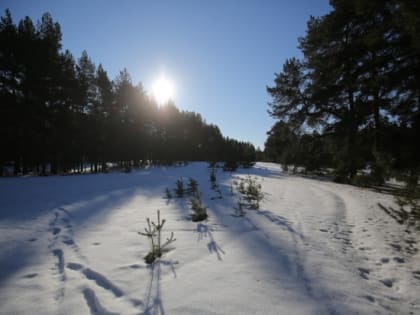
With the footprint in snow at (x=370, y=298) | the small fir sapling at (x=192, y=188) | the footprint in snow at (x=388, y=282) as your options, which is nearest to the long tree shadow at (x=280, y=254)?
the footprint in snow at (x=370, y=298)

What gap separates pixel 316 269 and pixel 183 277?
5.85ft

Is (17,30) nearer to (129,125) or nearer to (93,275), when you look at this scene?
(129,125)

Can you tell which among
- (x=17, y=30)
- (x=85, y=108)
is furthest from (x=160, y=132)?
(x=17, y=30)

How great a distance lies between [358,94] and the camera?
1054 cm

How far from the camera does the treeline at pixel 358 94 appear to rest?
6.64m

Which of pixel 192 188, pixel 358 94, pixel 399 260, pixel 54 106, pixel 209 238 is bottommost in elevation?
pixel 399 260

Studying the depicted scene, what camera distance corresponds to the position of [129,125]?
25984mm

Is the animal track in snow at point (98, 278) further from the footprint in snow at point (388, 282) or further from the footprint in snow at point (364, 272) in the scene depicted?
the footprint in snow at point (388, 282)

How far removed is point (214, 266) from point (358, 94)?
41.2 feet

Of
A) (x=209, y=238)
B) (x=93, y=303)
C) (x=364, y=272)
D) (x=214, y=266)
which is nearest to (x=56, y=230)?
(x=93, y=303)

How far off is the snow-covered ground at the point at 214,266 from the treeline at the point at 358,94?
1763 millimetres

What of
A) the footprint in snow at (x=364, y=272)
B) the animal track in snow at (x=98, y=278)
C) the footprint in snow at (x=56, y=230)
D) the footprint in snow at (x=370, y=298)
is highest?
the animal track in snow at (x=98, y=278)

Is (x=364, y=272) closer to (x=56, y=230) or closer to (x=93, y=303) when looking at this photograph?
(x=93, y=303)

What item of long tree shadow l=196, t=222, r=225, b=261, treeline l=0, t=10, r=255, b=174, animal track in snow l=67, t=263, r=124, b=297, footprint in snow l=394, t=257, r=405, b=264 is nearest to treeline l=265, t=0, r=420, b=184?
footprint in snow l=394, t=257, r=405, b=264
